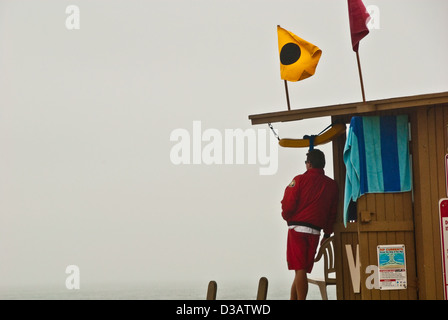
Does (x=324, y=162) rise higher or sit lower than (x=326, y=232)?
higher

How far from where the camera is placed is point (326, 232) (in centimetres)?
1060

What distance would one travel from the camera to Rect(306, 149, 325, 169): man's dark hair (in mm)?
10680

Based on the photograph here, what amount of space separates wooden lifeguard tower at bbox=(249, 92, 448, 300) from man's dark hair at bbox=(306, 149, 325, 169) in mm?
640

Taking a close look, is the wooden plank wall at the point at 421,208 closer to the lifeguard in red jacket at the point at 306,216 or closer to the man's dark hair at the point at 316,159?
the lifeguard in red jacket at the point at 306,216

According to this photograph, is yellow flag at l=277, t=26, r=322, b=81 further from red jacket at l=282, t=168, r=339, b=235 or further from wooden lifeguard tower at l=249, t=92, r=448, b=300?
red jacket at l=282, t=168, r=339, b=235

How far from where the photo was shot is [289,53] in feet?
37.0

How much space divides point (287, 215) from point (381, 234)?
4.26 feet

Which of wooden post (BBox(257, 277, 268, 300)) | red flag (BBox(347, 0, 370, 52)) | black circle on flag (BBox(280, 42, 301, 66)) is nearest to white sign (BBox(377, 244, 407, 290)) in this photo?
wooden post (BBox(257, 277, 268, 300))

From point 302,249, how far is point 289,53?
2.64 metres

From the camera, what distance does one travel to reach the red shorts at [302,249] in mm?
10516

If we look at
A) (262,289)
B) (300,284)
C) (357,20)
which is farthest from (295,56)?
(262,289)

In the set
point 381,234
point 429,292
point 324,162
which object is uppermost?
point 324,162
